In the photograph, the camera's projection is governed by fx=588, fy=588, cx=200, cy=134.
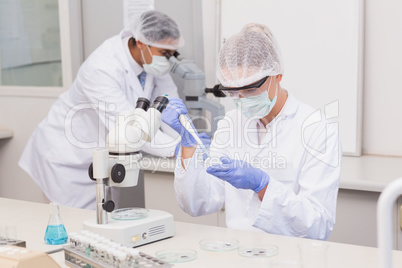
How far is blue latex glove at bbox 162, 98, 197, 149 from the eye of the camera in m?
2.01

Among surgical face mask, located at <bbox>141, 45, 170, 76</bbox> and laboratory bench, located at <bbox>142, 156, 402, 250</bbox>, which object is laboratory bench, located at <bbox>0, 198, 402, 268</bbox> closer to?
laboratory bench, located at <bbox>142, 156, 402, 250</bbox>

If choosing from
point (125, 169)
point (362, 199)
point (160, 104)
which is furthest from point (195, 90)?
point (125, 169)

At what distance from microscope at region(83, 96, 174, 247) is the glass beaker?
0.27ft

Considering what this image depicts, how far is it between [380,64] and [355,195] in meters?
0.78

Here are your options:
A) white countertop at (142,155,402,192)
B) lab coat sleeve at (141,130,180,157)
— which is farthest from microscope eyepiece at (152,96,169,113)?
lab coat sleeve at (141,130,180,157)

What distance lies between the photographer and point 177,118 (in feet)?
6.63

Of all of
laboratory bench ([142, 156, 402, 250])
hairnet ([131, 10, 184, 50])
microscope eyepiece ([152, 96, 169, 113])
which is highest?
hairnet ([131, 10, 184, 50])

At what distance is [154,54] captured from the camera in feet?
10.0

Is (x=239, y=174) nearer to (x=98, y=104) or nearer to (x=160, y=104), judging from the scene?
(x=160, y=104)

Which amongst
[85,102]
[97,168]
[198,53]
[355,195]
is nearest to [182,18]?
[198,53]

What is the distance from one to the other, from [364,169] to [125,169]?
141 centimetres

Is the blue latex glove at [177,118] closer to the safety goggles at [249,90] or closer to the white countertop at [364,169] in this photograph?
the safety goggles at [249,90]

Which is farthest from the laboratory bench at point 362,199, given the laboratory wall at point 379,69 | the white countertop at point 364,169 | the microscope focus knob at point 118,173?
the microscope focus knob at point 118,173

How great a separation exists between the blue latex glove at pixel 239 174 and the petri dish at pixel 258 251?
0.22 metres
